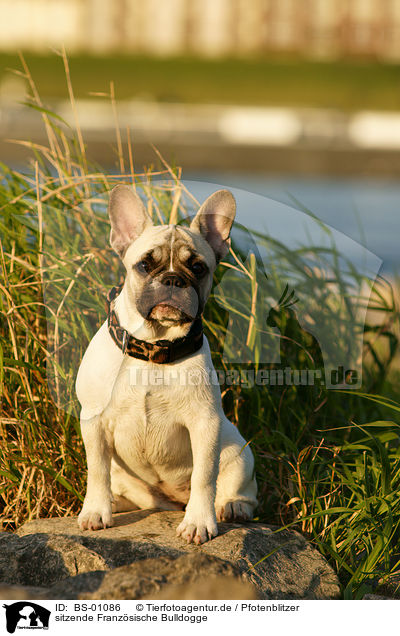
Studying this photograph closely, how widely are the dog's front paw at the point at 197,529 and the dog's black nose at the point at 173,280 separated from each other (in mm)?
724

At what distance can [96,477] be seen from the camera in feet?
7.61

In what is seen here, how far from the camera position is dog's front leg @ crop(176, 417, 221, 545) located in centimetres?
225

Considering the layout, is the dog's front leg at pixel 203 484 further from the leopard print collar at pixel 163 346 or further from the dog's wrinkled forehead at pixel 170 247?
the dog's wrinkled forehead at pixel 170 247

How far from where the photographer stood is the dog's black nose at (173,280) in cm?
217

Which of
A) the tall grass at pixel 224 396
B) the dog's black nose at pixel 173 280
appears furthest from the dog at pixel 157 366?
the tall grass at pixel 224 396

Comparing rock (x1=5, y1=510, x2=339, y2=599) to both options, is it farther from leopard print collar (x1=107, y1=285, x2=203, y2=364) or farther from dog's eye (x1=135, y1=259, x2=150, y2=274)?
dog's eye (x1=135, y1=259, x2=150, y2=274)

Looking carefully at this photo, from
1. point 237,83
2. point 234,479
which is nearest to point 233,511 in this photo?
point 234,479

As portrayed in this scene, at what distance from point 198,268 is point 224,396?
76 centimetres

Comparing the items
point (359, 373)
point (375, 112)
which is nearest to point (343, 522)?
point (359, 373)

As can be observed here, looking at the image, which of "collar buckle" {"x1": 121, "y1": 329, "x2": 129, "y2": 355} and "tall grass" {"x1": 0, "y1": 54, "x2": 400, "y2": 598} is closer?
"collar buckle" {"x1": 121, "y1": 329, "x2": 129, "y2": 355}

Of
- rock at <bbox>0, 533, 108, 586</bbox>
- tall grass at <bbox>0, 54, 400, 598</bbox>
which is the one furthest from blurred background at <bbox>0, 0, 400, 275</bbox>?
rock at <bbox>0, 533, 108, 586</bbox>

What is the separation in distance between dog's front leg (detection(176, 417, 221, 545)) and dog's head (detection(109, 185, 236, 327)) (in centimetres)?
35

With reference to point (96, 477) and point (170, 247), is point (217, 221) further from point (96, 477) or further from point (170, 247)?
point (96, 477)
